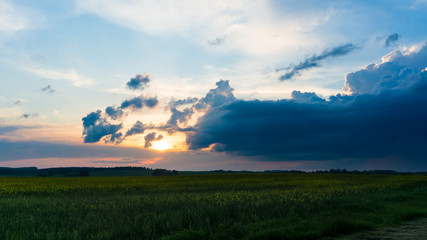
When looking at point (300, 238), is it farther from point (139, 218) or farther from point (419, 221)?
point (419, 221)

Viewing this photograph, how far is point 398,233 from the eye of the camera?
1222 cm

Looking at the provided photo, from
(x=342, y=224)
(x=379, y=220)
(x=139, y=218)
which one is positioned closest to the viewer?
(x=342, y=224)

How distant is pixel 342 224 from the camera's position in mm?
13086

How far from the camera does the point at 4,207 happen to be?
19703 millimetres

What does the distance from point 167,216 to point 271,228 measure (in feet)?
16.2

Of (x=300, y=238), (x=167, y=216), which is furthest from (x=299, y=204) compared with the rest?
(x=167, y=216)

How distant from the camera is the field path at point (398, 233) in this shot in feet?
37.3

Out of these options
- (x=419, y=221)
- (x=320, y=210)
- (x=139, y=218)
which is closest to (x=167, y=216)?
(x=139, y=218)

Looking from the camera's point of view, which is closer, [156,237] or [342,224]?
[156,237]

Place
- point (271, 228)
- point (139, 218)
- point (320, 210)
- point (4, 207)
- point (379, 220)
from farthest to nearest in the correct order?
point (4, 207) < point (320, 210) < point (379, 220) < point (139, 218) < point (271, 228)

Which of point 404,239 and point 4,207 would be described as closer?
point 404,239

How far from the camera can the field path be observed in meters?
11.4

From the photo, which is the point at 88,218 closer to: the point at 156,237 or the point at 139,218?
the point at 139,218

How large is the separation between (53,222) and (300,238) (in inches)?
443
